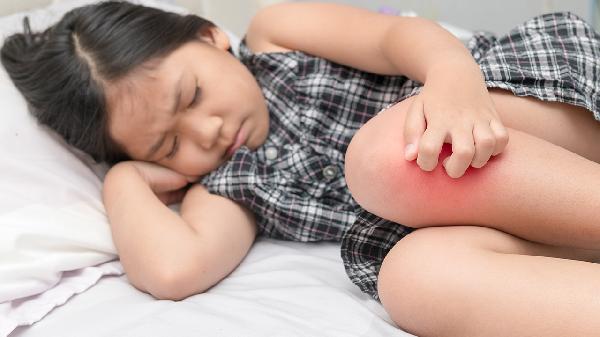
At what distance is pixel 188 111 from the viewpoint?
943 millimetres

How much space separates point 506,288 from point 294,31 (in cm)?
61

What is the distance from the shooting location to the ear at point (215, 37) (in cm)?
105

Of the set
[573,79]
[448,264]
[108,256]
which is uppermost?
[573,79]

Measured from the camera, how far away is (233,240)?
2.93 ft

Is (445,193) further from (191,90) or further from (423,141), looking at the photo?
(191,90)

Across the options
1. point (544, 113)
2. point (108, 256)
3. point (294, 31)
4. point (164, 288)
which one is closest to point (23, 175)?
point (108, 256)

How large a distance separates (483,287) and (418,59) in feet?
1.09

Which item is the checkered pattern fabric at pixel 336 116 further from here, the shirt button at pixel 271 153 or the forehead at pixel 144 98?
the forehead at pixel 144 98

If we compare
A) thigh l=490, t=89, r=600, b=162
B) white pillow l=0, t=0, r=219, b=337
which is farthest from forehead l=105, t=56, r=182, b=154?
thigh l=490, t=89, r=600, b=162

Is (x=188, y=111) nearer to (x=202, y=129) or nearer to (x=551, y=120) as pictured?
(x=202, y=129)

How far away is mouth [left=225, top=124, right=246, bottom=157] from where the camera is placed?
0.98 m

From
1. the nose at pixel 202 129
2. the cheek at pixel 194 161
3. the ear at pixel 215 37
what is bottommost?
the cheek at pixel 194 161

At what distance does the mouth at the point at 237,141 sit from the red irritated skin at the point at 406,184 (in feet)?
1.03

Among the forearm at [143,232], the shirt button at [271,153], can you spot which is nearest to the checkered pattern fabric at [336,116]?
the shirt button at [271,153]
